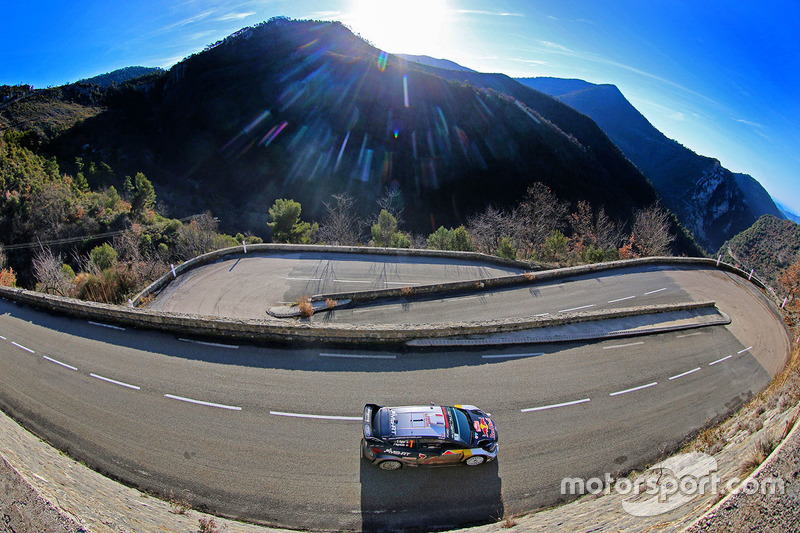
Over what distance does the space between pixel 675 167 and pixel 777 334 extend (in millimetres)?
156923

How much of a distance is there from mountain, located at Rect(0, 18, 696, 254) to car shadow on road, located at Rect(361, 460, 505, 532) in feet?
207

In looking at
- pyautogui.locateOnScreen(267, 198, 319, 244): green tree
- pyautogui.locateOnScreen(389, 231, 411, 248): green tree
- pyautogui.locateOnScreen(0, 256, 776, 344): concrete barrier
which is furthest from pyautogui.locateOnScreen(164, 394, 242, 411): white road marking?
pyautogui.locateOnScreen(267, 198, 319, 244): green tree

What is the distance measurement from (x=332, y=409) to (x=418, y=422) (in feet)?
8.94

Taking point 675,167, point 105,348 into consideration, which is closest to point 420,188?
point 105,348

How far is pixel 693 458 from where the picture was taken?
7883 mm

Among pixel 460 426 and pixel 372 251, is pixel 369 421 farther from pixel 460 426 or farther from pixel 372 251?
pixel 372 251

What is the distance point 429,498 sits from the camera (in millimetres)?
7082

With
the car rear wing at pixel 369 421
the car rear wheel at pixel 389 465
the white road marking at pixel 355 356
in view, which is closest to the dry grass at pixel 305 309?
the white road marking at pixel 355 356

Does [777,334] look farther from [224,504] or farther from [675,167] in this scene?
[675,167]

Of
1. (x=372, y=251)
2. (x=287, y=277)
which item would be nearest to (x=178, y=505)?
(x=287, y=277)

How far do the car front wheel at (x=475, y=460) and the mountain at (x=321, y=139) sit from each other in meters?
63.0

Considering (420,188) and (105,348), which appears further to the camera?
(420,188)

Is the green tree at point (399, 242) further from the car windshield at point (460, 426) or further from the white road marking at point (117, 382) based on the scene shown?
the car windshield at point (460, 426)

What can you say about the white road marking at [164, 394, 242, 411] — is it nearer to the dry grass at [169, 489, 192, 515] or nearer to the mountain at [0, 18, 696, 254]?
the dry grass at [169, 489, 192, 515]
